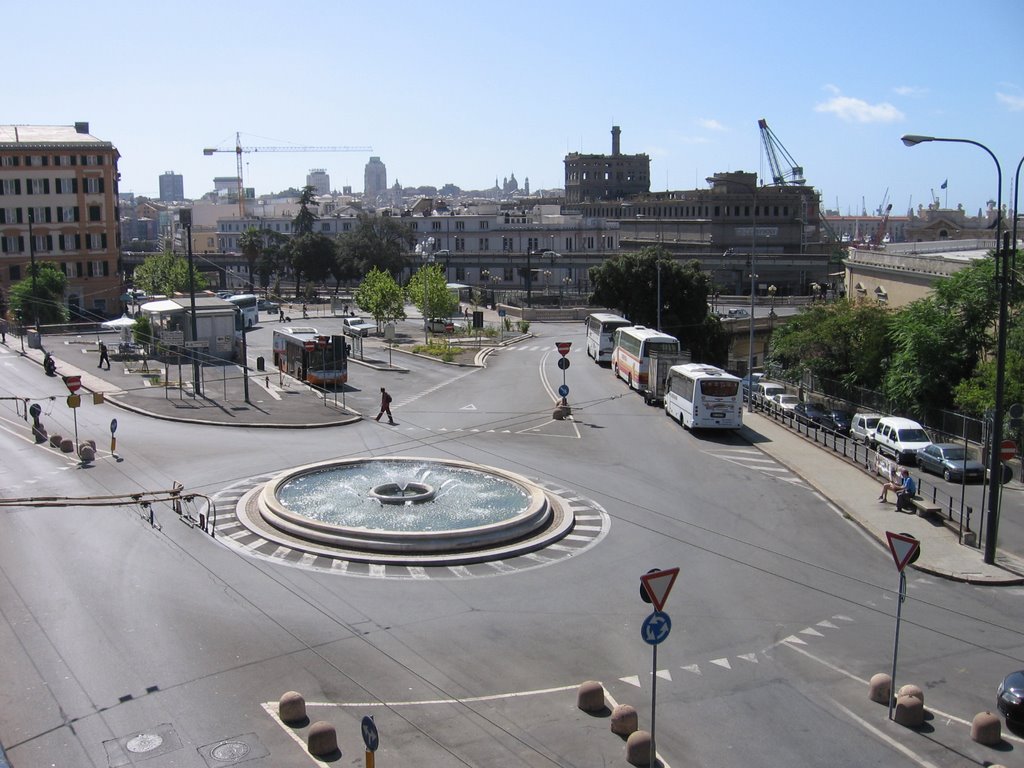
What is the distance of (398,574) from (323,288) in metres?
115

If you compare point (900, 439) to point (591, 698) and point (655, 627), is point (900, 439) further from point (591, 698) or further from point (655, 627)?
point (655, 627)

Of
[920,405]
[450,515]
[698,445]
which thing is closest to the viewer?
[450,515]

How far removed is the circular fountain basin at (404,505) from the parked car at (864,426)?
17.0m

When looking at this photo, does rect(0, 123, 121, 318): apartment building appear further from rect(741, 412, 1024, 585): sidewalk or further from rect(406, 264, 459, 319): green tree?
rect(741, 412, 1024, 585): sidewalk

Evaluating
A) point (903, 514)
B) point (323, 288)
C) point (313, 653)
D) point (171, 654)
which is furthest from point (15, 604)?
point (323, 288)

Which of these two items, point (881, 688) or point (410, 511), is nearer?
point (881, 688)

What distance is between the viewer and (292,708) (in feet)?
46.5

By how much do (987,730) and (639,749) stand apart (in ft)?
17.3

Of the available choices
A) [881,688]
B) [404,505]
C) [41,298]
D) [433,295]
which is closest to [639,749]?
[881,688]

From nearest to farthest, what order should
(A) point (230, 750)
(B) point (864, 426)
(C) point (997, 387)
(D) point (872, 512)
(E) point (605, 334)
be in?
(A) point (230, 750) < (C) point (997, 387) < (D) point (872, 512) < (B) point (864, 426) < (E) point (605, 334)

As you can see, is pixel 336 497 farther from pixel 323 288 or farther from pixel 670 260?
pixel 323 288

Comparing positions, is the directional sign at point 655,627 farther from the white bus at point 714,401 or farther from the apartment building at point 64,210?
the apartment building at point 64,210

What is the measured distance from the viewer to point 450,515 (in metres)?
25.0

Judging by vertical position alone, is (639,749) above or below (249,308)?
below
